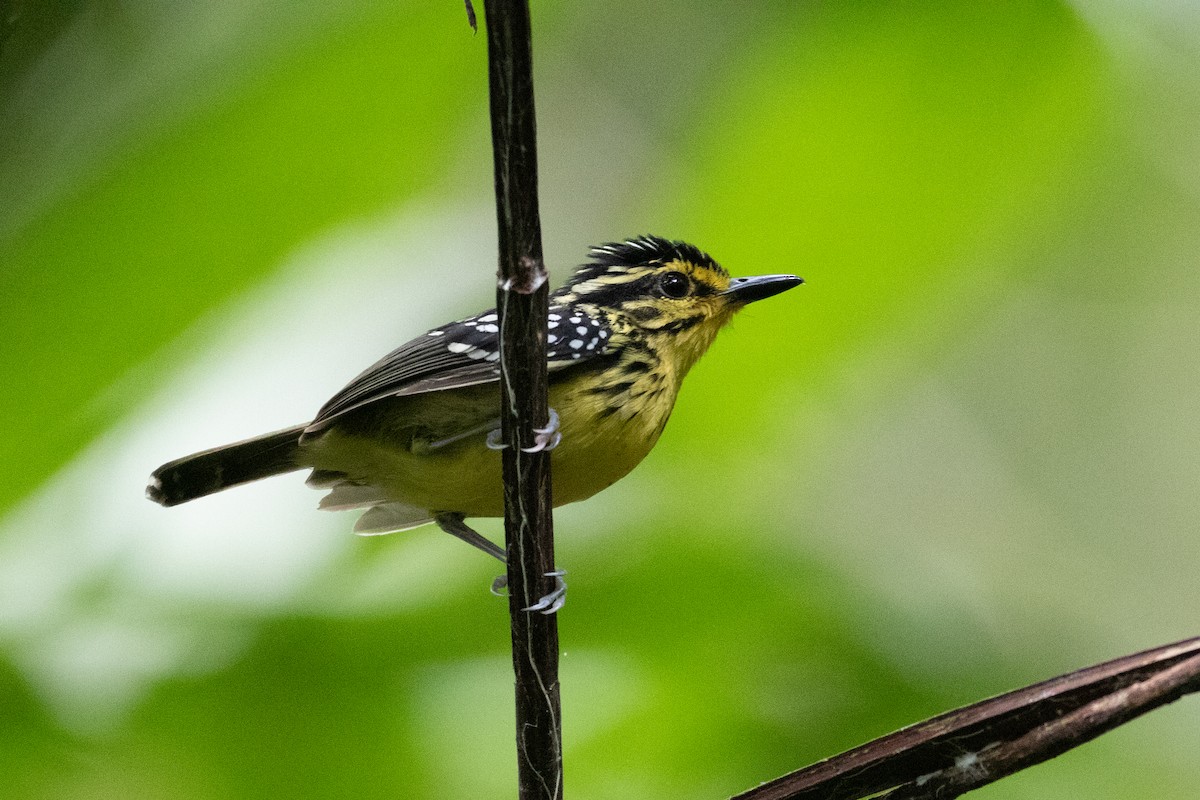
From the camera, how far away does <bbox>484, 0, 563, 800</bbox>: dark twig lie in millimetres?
1325

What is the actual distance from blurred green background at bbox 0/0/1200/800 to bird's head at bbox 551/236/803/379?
3.1 inches

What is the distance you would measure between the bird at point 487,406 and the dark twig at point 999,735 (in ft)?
4.26

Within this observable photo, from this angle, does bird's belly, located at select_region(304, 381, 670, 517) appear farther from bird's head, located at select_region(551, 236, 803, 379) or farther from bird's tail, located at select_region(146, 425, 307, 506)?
bird's head, located at select_region(551, 236, 803, 379)

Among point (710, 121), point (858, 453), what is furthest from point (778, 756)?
point (710, 121)

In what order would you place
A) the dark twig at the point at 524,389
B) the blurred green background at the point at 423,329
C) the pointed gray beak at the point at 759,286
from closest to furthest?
the dark twig at the point at 524,389, the blurred green background at the point at 423,329, the pointed gray beak at the point at 759,286

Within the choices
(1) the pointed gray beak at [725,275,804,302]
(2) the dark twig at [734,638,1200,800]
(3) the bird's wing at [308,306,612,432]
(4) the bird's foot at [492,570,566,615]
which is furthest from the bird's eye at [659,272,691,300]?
(2) the dark twig at [734,638,1200,800]

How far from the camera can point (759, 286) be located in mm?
3035

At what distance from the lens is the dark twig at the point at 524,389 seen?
1.33 meters

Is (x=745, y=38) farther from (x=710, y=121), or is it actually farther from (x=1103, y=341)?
(x=1103, y=341)

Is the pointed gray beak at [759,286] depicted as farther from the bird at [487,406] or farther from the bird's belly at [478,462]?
the bird's belly at [478,462]

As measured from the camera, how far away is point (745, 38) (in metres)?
3.44

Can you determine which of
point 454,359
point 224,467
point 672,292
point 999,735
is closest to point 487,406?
point 454,359

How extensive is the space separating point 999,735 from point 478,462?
5.47 ft

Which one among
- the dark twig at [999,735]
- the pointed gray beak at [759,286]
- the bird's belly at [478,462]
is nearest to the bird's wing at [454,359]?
the bird's belly at [478,462]
